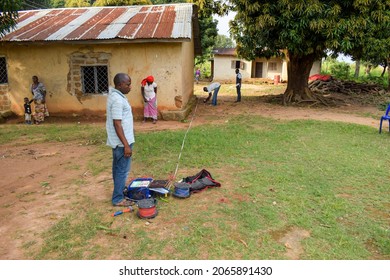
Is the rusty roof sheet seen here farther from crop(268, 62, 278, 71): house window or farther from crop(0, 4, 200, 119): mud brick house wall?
crop(268, 62, 278, 71): house window

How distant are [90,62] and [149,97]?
92.1 inches

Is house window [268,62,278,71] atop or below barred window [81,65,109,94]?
atop

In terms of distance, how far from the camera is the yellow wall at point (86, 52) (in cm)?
1025

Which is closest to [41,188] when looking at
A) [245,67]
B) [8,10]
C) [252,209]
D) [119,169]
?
[119,169]

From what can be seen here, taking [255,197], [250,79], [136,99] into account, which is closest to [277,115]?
[136,99]

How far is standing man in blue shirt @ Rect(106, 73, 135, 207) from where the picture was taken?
3801mm

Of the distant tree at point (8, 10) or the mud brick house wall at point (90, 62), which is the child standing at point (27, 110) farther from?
the distant tree at point (8, 10)

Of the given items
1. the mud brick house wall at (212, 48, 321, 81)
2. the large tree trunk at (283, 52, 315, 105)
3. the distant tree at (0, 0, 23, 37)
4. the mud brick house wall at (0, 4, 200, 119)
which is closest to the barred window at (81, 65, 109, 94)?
the mud brick house wall at (0, 4, 200, 119)

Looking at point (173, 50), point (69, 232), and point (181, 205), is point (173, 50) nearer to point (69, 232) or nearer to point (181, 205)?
point (181, 205)

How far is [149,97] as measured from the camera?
9.97 metres

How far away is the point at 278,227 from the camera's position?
370 centimetres

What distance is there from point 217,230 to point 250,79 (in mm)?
26771

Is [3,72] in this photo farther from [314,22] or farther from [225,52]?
[225,52]

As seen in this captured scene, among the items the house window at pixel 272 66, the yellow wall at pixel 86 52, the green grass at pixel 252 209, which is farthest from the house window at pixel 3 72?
the house window at pixel 272 66
